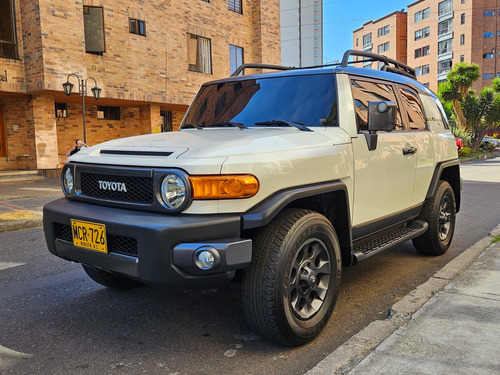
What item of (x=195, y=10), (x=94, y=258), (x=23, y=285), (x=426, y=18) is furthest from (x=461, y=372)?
(x=426, y=18)

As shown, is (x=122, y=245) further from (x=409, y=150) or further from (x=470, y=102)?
(x=470, y=102)

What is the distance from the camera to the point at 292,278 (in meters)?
2.88

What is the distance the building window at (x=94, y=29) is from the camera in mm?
16953

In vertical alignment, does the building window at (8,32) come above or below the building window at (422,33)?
below

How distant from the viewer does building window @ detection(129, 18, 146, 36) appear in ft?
60.2

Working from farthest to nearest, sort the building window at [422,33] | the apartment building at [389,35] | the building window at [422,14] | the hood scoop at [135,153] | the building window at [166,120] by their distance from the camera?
the apartment building at [389,35] → the building window at [422,33] → the building window at [422,14] → the building window at [166,120] → the hood scoop at [135,153]

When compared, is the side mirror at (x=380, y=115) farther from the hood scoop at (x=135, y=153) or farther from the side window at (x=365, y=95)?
the hood scoop at (x=135, y=153)

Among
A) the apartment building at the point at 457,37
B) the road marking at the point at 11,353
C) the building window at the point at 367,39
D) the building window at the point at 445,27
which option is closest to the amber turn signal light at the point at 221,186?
the road marking at the point at 11,353

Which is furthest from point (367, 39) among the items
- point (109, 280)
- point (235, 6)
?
point (109, 280)

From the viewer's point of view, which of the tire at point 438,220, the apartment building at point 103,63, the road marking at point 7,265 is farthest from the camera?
the apartment building at point 103,63

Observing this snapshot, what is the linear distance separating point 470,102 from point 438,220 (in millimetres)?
33543

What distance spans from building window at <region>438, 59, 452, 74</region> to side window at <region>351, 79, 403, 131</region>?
6582 cm

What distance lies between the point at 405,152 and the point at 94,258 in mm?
2835

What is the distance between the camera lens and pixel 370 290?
13.1 ft
